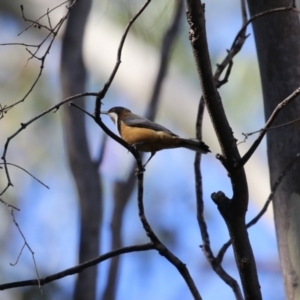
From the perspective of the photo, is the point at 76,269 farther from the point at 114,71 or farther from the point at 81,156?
the point at 81,156

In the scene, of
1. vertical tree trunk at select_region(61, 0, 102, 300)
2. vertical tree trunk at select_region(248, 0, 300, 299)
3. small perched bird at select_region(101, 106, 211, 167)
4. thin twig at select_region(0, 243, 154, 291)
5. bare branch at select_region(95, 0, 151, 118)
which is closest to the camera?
bare branch at select_region(95, 0, 151, 118)

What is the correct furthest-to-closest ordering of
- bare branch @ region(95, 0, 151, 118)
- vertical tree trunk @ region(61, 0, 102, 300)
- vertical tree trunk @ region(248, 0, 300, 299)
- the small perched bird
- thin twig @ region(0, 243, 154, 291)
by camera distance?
vertical tree trunk @ region(61, 0, 102, 300), the small perched bird, vertical tree trunk @ region(248, 0, 300, 299), thin twig @ region(0, 243, 154, 291), bare branch @ region(95, 0, 151, 118)

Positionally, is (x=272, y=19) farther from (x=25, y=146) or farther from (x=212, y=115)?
(x=25, y=146)

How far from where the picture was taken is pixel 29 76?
5074mm

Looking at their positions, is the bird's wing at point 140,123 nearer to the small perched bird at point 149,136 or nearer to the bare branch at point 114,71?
Result: the small perched bird at point 149,136

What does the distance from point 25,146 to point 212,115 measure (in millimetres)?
4213

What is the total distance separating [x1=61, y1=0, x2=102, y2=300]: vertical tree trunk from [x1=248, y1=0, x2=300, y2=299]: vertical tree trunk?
87 cm

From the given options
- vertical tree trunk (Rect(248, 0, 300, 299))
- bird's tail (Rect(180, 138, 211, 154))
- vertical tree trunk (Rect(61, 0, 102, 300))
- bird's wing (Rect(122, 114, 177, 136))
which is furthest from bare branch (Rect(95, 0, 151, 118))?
vertical tree trunk (Rect(61, 0, 102, 300))

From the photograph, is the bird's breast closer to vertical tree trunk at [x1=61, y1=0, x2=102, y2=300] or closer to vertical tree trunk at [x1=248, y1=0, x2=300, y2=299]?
vertical tree trunk at [x1=248, y1=0, x2=300, y2=299]

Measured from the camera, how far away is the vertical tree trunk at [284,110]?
193 centimetres

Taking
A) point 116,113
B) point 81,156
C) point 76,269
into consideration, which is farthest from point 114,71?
point 81,156

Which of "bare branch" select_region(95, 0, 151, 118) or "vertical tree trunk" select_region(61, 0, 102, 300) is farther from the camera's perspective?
"vertical tree trunk" select_region(61, 0, 102, 300)

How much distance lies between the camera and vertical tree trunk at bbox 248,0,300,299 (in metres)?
1.93

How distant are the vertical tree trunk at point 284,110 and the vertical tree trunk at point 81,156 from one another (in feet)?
2.87
